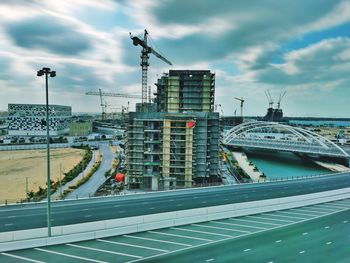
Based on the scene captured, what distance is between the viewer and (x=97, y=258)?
24391 millimetres

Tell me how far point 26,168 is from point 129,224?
63.7 meters

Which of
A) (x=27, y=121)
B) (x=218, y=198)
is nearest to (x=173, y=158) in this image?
(x=218, y=198)

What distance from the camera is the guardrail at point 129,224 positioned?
86.0 ft

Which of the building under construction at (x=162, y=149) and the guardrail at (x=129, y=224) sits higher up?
the building under construction at (x=162, y=149)

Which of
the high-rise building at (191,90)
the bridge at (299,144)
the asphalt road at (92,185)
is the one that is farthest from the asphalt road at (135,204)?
the bridge at (299,144)

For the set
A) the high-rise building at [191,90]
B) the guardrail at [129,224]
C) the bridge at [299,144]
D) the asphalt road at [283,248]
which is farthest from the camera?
the bridge at [299,144]

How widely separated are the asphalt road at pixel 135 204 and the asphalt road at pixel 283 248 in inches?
410

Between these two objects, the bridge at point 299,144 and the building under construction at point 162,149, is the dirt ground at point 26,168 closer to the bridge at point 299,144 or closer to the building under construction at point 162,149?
the building under construction at point 162,149

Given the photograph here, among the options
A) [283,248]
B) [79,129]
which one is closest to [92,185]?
[283,248]

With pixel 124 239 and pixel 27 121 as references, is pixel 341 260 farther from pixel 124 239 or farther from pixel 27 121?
pixel 27 121

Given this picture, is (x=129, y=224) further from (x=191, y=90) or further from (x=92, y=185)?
(x=191, y=90)

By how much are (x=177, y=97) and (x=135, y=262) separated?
63.2 m

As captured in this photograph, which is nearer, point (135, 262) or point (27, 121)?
point (135, 262)

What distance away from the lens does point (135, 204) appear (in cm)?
3919
